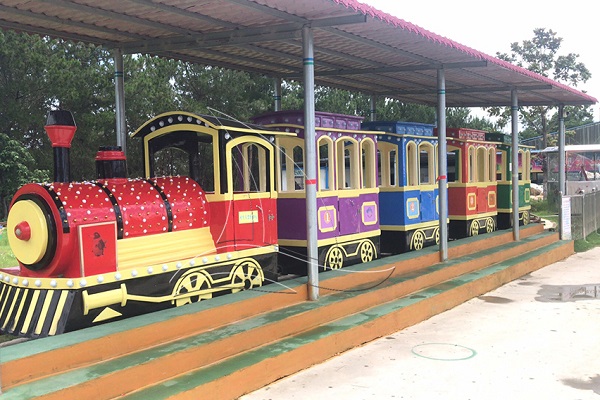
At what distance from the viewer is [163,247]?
18.4 feet

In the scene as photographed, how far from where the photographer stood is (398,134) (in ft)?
31.2

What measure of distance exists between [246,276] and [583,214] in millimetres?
11834

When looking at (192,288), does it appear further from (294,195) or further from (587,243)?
(587,243)

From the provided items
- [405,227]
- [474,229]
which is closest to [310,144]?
[405,227]

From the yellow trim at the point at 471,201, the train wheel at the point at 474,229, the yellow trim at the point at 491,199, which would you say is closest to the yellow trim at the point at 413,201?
the yellow trim at the point at 471,201

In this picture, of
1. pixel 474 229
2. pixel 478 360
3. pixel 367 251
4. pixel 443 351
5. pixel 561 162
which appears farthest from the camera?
pixel 561 162

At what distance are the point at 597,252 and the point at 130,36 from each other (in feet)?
39.6

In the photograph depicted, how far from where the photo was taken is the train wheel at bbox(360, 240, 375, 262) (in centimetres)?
852

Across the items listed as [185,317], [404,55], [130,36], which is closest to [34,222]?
[185,317]

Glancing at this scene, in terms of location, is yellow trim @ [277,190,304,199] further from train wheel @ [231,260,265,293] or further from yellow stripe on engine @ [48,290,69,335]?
yellow stripe on engine @ [48,290,69,335]

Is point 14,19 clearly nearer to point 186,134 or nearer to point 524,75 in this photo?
point 186,134

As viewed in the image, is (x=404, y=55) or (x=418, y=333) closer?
(x=418, y=333)

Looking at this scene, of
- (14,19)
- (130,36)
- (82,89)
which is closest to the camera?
(14,19)

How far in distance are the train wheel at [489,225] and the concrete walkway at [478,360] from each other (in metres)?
4.09
